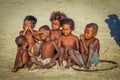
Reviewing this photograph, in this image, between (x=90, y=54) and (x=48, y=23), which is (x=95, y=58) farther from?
(x=48, y=23)

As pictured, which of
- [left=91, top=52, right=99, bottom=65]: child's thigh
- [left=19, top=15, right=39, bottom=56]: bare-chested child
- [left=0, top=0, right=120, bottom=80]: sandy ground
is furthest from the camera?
[left=19, top=15, right=39, bottom=56]: bare-chested child

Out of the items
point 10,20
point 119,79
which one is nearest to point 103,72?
point 119,79

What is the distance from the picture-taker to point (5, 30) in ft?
33.3

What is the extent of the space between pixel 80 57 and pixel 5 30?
328 cm

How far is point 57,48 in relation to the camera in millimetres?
7758

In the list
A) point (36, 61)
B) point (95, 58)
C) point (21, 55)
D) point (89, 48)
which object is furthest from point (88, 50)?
point (21, 55)

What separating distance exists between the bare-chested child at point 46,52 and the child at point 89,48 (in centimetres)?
55

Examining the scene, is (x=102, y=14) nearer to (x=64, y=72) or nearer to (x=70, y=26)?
(x=70, y=26)

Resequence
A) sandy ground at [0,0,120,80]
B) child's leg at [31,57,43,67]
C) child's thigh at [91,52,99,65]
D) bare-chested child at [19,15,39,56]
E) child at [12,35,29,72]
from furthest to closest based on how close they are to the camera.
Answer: bare-chested child at [19,15,39,56] → child's thigh at [91,52,99,65] → child's leg at [31,57,43,67] → child at [12,35,29,72] → sandy ground at [0,0,120,80]

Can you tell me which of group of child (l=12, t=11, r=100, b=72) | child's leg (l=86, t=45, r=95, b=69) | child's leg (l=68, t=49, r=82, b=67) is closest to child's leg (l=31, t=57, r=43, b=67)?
group of child (l=12, t=11, r=100, b=72)

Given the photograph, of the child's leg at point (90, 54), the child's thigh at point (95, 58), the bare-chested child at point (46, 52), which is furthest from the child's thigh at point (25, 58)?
the child's thigh at point (95, 58)

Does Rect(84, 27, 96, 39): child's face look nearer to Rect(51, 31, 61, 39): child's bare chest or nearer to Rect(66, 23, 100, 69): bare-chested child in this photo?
Rect(66, 23, 100, 69): bare-chested child

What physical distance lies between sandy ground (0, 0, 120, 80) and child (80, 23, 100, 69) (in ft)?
0.92

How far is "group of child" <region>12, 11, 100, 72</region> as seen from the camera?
751 centimetres
